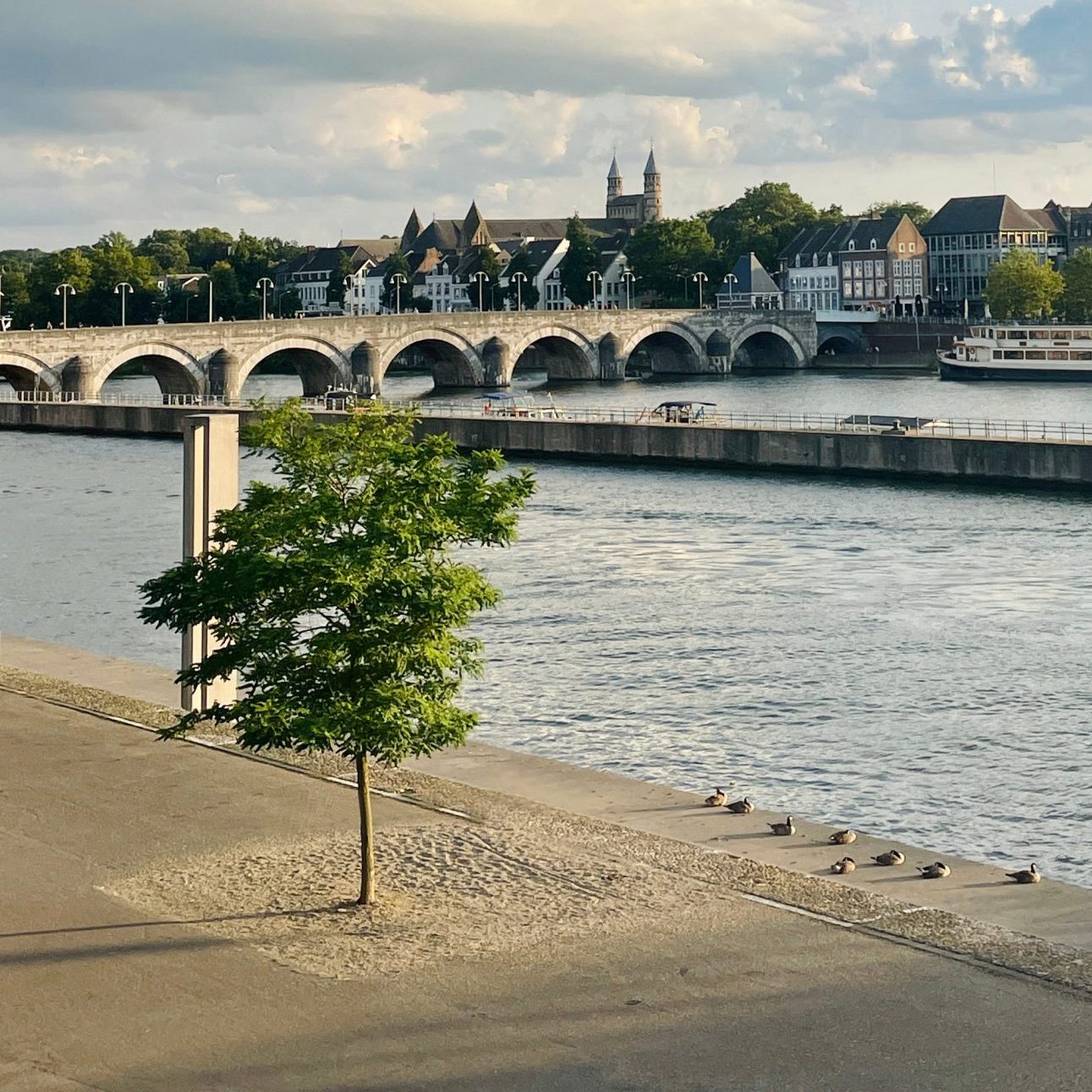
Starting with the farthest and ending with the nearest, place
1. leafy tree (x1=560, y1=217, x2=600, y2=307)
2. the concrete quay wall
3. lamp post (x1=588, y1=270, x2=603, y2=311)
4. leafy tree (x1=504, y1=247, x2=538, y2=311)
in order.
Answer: leafy tree (x1=504, y1=247, x2=538, y2=311), leafy tree (x1=560, y1=217, x2=600, y2=307), lamp post (x1=588, y1=270, x2=603, y2=311), the concrete quay wall

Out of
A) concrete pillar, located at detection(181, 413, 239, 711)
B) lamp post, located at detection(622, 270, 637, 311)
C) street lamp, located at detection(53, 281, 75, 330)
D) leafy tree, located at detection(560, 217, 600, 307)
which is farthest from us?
leafy tree, located at detection(560, 217, 600, 307)

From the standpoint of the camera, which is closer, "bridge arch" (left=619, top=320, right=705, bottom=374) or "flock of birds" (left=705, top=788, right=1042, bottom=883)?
"flock of birds" (left=705, top=788, right=1042, bottom=883)

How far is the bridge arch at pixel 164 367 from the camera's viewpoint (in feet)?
298

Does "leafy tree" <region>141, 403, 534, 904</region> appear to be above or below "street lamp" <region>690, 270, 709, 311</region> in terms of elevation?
below

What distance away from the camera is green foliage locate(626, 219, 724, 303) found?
16488 cm

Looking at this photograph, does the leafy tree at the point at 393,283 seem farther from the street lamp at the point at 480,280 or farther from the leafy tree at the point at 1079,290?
the leafy tree at the point at 1079,290

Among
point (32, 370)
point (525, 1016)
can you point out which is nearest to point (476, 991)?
point (525, 1016)

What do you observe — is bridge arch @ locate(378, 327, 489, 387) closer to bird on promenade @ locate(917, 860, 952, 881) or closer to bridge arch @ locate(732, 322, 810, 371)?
bridge arch @ locate(732, 322, 810, 371)

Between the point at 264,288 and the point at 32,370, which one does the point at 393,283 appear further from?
the point at 32,370

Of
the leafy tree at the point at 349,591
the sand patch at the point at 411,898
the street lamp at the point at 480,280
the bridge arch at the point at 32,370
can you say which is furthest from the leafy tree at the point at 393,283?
the leafy tree at the point at 349,591

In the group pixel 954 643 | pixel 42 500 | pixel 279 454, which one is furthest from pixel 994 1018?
pixel 42 500

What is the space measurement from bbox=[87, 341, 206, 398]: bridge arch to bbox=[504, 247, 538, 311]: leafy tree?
83.5 meters

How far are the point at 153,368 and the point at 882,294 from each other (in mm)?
80717

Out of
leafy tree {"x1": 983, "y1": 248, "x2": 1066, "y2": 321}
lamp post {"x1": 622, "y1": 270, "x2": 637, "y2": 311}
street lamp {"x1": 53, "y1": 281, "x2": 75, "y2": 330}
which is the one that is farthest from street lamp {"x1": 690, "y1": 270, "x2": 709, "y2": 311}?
street lamp {"x1": 53, "y1": 281, "x2": 75, "y2": 330}
